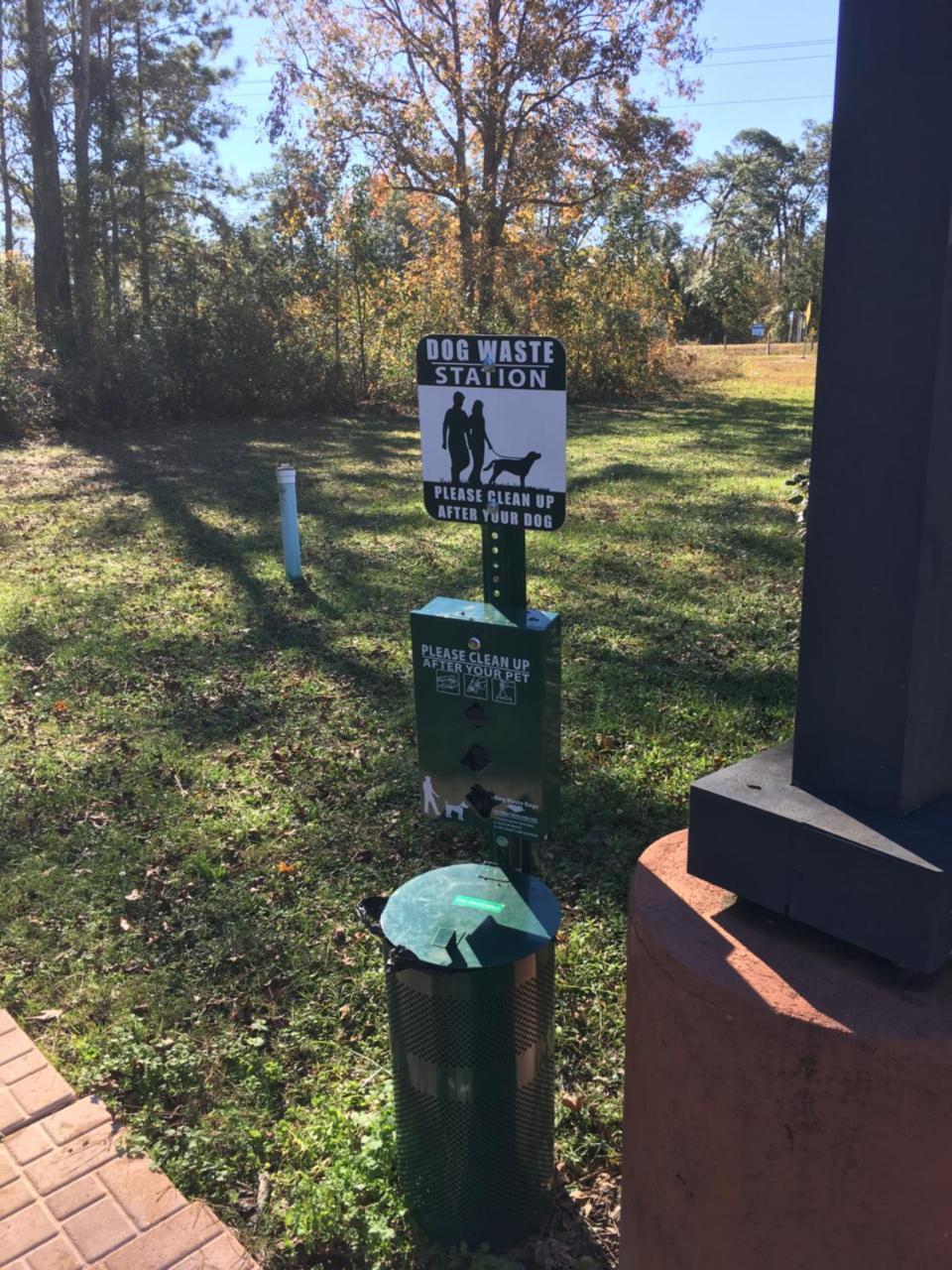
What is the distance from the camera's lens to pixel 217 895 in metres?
4.08

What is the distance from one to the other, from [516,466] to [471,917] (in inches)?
44.7

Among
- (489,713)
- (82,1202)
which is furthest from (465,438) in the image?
(82,1202)

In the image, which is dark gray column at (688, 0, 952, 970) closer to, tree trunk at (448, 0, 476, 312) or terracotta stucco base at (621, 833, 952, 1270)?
terracotta stucco base at (621, 833, 952, 1270)

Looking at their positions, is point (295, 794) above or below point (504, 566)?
below

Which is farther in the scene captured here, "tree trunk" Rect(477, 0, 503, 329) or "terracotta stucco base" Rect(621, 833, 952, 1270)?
"tree trunk" Rect(477, 0, 503, 329)

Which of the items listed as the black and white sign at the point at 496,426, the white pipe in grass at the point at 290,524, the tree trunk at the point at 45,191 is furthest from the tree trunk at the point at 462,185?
the black and white sign at the point at 496,426

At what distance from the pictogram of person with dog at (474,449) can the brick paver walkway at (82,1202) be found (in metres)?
2.04

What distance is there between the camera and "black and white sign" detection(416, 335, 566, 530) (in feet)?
7.84

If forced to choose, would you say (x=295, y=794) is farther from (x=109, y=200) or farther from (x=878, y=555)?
(x=109, y=200)

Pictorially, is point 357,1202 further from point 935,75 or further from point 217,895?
point 935,75

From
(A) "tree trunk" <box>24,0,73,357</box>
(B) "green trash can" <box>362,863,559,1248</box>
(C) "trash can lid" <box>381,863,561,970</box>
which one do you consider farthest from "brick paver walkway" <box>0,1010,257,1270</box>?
(A) "tree trunk" <box>24,0,73,357</box>

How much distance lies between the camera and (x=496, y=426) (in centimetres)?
246

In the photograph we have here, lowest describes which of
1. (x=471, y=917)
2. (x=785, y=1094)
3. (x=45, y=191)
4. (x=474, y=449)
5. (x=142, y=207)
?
(x=471, y=917)

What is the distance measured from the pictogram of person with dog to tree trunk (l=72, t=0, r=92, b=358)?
16.5m
